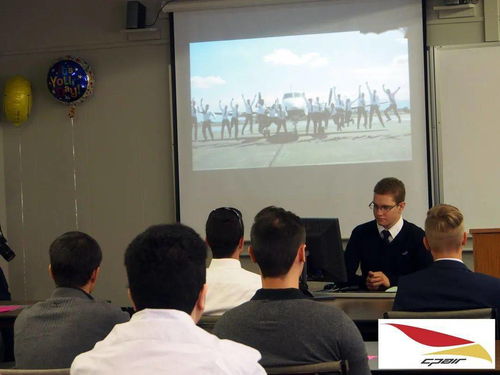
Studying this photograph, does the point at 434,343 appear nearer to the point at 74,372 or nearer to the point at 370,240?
the point at 74,372

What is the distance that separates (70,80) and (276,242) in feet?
14.5

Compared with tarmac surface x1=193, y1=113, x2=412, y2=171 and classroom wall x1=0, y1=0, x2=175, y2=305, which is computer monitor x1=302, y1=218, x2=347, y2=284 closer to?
tarmac surface x1=193, y1=113, x2=412, y2=171

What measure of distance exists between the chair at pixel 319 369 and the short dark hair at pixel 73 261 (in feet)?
3.62

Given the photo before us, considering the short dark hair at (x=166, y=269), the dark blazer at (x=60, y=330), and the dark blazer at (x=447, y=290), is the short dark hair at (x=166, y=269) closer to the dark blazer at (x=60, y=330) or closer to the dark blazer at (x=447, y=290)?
the dark blazer at (x=60, y=330)

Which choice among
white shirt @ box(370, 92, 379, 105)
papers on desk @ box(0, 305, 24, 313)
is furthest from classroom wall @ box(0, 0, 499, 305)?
papers on desk @ box(0, 305, 24, 313)

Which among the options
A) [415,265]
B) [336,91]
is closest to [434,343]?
[415,265]

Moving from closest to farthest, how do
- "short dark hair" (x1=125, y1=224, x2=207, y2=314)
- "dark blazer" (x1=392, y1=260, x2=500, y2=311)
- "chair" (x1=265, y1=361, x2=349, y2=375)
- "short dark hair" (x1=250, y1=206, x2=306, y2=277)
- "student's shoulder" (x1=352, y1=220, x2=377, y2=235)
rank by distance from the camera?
"short dark hair" (x1=125, y1=224, x2=207, y2=314) < "chair" (x1=265, y1=361, x2=349, y2=375) < "short dark hair" (x1=250, y1=206, x2=306, y2=277) < "dark blazer" (x1=392, y1=260, x2=500, y2=311) < "student's shoulder" (x1=352, y1=220, x2=377, y2=235)

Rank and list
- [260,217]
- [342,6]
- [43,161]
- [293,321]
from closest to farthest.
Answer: [293,321] → [260,217] → [342,6] → [43,161]

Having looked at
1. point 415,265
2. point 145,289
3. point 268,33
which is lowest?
point 415,265

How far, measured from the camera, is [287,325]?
6.30ft

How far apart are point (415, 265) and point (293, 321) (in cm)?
243

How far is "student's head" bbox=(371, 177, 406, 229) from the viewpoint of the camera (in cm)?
416

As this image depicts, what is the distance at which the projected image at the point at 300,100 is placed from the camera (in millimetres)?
5602

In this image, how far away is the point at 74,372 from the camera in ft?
4.64
